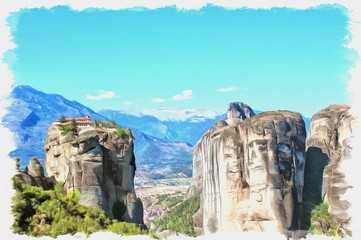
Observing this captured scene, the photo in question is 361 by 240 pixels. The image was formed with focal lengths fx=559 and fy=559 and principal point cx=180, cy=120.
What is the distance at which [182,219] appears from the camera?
184ft

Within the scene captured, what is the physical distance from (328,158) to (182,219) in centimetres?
1657

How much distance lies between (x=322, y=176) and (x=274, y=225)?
7799 mm

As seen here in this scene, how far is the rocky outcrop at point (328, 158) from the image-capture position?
141 feet

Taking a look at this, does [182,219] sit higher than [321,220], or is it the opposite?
[321,220]

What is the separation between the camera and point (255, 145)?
42188 millimetres

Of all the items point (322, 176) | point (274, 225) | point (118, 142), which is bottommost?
point (274, 225)

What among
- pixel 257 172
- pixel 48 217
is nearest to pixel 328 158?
pixel 257 172

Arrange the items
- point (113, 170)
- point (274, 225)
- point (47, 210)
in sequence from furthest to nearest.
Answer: point (274, 225), point (113, 170), point (47, 210)

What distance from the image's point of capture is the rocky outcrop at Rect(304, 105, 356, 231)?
141 feet

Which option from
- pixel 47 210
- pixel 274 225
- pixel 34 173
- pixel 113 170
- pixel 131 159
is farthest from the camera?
pixel 274 225

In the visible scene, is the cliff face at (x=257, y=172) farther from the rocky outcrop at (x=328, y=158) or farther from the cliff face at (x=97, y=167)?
the cliff face at (x=97, y=167)

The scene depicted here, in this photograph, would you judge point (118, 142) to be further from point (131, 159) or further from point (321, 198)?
point (321, 198)

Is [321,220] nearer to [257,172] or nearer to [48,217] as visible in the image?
[257,172]

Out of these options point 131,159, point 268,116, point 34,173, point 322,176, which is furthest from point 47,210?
point 322,176
